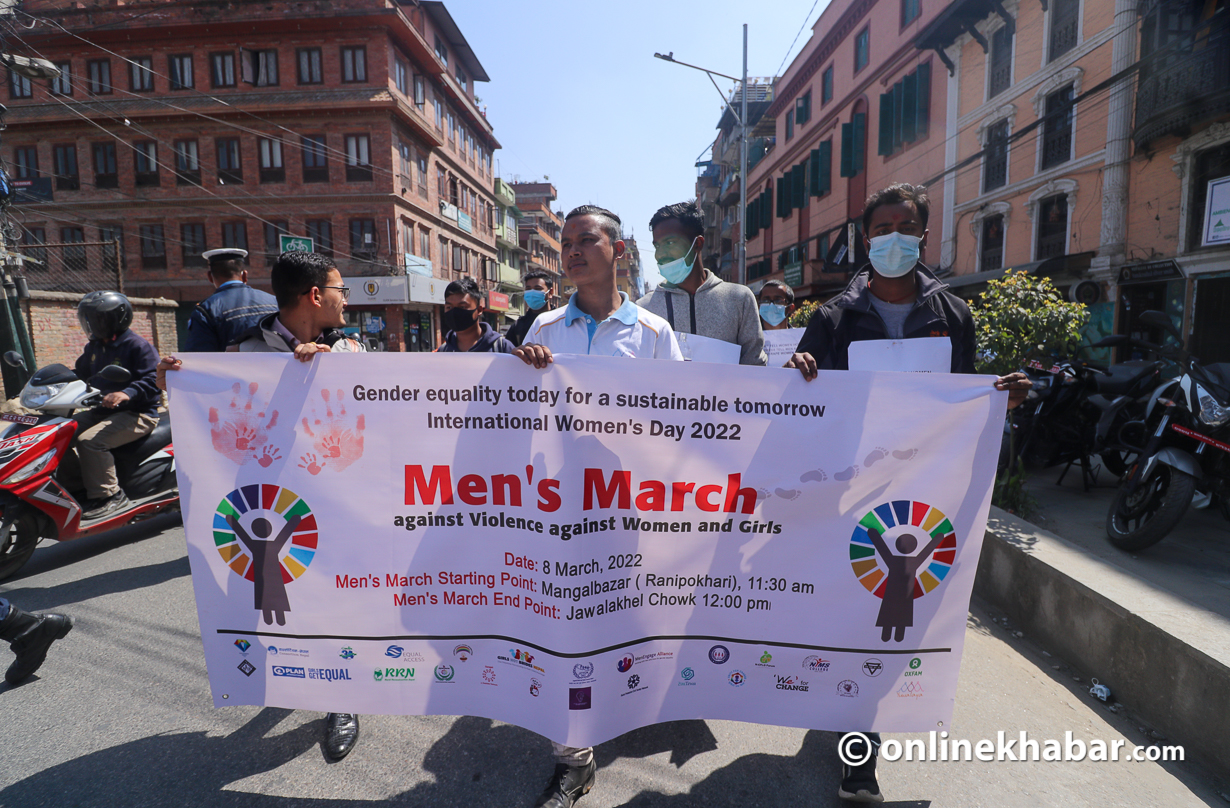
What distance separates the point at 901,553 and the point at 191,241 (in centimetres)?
3215

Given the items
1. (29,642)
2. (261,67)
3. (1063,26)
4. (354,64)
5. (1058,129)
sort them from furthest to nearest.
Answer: (261,67) → (354,64) → (1058,129) → (1063,26) → (29,642)

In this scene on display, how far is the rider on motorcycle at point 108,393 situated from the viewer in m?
4.37

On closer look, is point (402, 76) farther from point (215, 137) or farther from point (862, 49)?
point (862, 49)

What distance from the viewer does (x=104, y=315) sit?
435 centimetres

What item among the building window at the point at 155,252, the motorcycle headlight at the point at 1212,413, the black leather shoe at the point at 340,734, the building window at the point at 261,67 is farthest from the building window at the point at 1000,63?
the building window at the point at 155,252

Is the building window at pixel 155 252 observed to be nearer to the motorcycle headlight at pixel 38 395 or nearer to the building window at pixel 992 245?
the motorcycle headlight at pixel 38 395

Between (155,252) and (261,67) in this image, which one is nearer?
(261,67)

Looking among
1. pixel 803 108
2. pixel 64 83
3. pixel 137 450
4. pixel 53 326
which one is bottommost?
pixel 137 450

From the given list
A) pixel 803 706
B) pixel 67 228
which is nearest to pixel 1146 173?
pixel 803 706

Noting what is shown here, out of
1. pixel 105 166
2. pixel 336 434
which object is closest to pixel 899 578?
pixel 336 434

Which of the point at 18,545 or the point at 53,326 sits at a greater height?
the point at 53,326

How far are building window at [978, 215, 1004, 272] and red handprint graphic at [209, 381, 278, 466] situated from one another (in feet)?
57.0

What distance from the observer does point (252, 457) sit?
2.19 meters

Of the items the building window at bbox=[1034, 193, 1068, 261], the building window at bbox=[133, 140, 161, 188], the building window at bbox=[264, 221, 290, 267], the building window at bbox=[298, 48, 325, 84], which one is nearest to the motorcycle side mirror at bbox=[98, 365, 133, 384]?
the building window at bbox=[1034, 193, 1068, 261]
